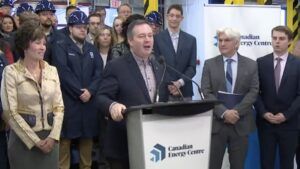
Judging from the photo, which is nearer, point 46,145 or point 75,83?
point 46,145

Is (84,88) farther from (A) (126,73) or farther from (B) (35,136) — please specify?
(A) (126,73)

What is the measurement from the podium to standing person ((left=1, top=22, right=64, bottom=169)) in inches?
39.9

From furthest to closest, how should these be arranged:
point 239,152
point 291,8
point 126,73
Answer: point 291,8 → point 239,152 → point 126,73

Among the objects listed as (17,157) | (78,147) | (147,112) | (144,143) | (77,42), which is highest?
(77,42)

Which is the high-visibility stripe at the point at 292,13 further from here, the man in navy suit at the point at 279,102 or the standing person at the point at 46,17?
the standing person at the point at 46,17

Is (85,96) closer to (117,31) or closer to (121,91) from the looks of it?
(117,31)

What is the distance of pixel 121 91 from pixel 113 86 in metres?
0.06

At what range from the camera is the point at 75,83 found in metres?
4.95

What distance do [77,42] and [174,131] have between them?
252cm

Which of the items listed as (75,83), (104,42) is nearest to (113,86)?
(75,83)

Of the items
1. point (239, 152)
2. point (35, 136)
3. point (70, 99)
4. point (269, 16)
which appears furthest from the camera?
point (269, 16)

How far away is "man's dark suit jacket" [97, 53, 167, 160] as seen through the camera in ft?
10.4

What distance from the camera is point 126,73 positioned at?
3215 mm

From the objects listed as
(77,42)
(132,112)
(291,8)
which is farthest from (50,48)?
(291,8)
